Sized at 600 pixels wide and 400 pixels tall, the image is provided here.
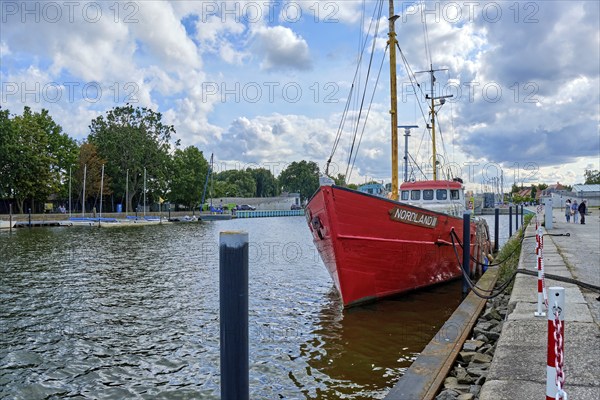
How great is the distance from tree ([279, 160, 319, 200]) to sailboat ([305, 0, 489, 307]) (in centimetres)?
11529

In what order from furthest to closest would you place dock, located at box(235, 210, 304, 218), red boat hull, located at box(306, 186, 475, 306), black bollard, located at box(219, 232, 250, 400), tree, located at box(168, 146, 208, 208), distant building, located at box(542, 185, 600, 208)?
1. dock, located at box(235, 210, 304, 218)
2. tree, located at box(168, 146, 208, 208)
3. distant building, located at box(542, 185, 600, 208)
4. red boat hull, located at box(306, 186, 475, 306)
5. black bollard, located at box(219, 232, 250, 400)

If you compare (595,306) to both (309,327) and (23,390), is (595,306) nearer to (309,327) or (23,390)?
(309,327)

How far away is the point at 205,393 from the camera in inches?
246

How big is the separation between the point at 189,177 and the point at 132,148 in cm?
1177

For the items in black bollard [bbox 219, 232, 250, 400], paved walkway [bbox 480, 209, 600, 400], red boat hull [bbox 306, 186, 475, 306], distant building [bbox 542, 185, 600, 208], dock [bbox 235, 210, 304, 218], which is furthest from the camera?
dock [bbox 235, 210, 304, 218]

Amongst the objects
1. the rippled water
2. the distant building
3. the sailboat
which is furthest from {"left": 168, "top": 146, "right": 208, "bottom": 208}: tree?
the sailboat

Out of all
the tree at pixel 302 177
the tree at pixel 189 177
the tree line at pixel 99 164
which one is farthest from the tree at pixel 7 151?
the tree at pixel 302 177

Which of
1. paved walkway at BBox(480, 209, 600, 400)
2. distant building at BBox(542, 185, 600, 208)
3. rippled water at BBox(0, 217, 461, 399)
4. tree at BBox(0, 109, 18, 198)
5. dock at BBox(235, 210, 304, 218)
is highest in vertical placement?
tree at BBox(0, 109, 18, 198)

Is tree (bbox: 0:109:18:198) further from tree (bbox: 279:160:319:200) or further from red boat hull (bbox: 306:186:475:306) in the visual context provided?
tree (bbox: 279:160:319:200)

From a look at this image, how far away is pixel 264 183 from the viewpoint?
452ft

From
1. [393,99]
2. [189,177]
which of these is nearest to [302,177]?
[189,177]

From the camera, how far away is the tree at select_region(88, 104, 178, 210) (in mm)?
63875

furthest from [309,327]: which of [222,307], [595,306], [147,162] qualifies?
[147,162]

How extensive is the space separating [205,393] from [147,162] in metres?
63.8
